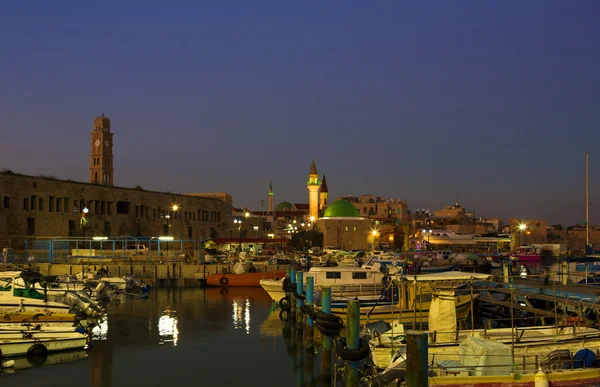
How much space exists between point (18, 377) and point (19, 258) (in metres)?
34.5

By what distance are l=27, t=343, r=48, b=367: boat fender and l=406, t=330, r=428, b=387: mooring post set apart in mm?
14880

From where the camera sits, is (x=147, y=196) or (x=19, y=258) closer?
(x=19, y=258)

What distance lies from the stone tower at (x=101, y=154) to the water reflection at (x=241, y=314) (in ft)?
252

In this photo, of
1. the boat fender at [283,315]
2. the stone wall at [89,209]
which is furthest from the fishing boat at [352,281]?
the stone wall at [89,209]

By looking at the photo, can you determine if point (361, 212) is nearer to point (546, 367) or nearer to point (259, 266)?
point (259, 266)

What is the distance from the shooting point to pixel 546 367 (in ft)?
50.1

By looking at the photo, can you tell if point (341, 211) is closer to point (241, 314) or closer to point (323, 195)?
point (323, 195)

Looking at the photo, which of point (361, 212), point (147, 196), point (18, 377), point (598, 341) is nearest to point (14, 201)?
point (147, 196)

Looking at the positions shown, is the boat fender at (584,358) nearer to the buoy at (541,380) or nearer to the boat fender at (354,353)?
the buoy at (541,380)

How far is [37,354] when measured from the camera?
21.9 m

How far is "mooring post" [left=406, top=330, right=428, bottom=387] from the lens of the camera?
11539mm

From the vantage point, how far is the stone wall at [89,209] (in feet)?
186

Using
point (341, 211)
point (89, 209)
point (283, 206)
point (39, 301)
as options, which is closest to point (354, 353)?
point (39, 301)

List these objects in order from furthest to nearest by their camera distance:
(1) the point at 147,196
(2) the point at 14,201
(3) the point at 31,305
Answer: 1. (1) the point at 147,196
2. (2) the point at 14,201
3. (3) the point at 31,305
